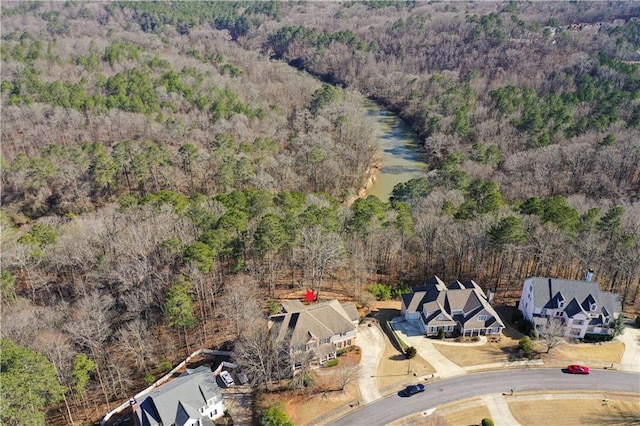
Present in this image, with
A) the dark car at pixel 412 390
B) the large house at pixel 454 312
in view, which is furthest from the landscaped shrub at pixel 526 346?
the dark car at pixel 412 390

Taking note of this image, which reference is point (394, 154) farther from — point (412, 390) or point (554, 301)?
point (412, 390)

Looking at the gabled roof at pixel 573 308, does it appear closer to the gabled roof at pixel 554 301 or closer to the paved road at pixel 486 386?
the gabled roof at pixel 554 301

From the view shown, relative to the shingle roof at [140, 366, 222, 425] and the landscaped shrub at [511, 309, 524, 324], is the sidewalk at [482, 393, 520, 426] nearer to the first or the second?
the landscaped shrub at [511, 309, 524, 324]

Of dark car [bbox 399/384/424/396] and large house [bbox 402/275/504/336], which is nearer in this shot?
dark car [bbox 399/384/424/396]

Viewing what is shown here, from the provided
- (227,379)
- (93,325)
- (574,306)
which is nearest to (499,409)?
(574,306)

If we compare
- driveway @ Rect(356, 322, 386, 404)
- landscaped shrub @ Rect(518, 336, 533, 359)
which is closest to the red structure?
driveway @ Rect(356, 322, 386, 404)

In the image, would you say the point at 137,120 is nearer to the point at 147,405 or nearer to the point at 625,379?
the point at 147,405
